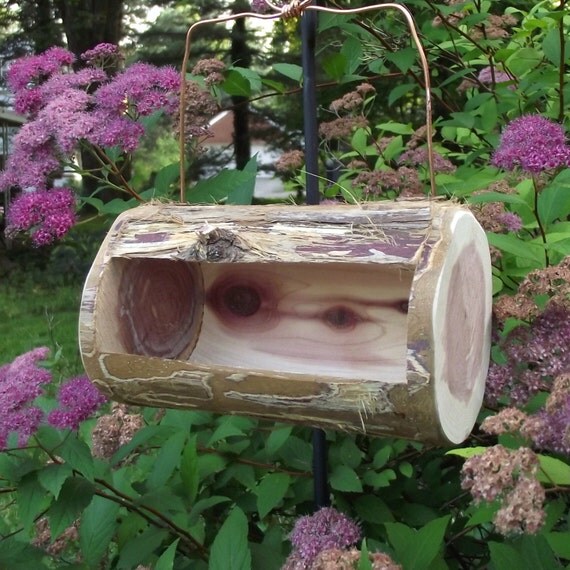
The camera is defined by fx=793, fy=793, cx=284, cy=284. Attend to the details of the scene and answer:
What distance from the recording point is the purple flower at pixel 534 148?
1.12 m

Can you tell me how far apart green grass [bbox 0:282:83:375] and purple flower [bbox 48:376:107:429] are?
2.71 meters

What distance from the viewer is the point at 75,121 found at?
1.30 metres

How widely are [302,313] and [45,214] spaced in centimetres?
46

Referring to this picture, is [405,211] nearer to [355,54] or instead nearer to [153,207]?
[153,207]

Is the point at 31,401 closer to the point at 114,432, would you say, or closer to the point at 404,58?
the point at 114,432

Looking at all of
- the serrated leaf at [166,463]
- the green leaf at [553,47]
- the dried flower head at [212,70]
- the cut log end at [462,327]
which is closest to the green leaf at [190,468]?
the serrated leaf at [166,463]

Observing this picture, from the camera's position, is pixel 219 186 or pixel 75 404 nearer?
pixel 75 404

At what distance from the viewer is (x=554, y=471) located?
973mm

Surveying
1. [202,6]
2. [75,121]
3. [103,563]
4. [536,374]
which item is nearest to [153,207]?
[75,121]

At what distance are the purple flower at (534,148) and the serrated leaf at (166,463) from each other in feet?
2.26

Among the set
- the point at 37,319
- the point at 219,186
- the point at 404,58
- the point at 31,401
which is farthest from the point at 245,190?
the point at 37,319

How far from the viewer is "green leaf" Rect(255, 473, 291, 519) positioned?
4.23ft

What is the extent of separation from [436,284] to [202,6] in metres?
8.18

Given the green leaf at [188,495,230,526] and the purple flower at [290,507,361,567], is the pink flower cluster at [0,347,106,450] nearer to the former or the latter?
the green leaf at [188,495,230,526]
